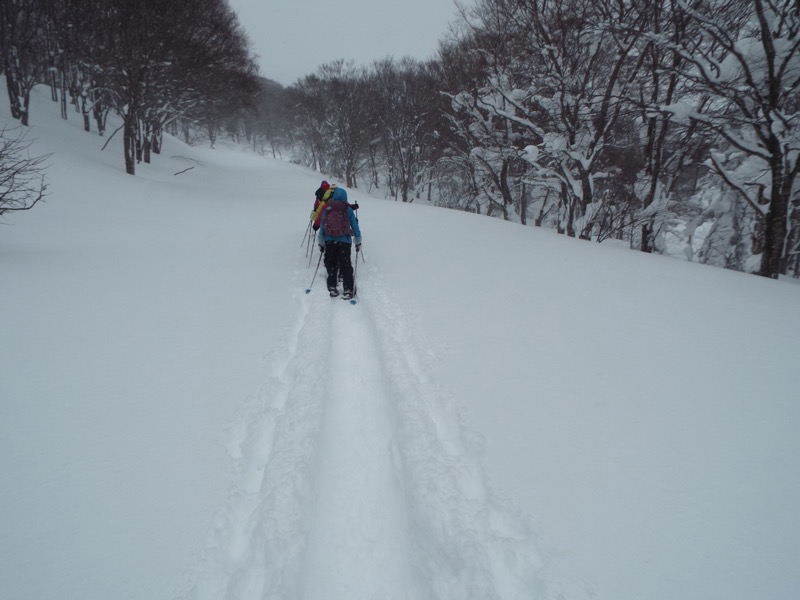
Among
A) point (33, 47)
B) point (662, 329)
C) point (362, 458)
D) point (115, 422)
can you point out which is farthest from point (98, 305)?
point (33, 47)

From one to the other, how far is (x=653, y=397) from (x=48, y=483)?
4.57 meters

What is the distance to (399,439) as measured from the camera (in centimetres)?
288

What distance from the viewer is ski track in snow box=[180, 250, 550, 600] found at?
188 cm

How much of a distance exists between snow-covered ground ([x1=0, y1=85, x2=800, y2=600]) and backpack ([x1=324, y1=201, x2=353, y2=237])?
1474mm

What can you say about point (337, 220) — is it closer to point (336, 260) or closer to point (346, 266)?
point (336, 260)

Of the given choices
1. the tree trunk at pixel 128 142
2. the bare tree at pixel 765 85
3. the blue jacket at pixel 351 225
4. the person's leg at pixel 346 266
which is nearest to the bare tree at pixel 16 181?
the tree trunk at pixel 128 142

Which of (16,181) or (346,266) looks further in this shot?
(16,181)

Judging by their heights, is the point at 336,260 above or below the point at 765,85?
below

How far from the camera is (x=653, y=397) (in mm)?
2947

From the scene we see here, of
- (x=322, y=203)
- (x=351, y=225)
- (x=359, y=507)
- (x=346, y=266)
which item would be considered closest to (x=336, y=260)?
(x=346, y=266)

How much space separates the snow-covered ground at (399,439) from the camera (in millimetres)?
1816

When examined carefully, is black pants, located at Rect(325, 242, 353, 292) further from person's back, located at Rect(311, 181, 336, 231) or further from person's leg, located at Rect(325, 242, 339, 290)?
person's back, located at Rect(311, 181, 336, 231)

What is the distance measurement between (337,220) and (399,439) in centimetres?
433

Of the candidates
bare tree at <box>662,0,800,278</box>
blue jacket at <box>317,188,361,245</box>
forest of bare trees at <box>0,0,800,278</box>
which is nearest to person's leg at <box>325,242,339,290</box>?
blue jacket at <box>317,188,361,245</box>
